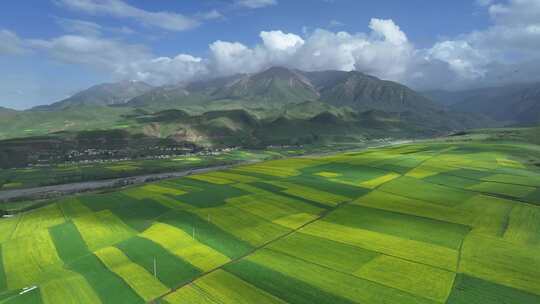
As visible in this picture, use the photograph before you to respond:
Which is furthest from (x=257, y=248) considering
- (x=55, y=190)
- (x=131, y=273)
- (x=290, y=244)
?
(x=55, y=190)

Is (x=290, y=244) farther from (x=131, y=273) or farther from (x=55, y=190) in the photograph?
(x=55, y=190)

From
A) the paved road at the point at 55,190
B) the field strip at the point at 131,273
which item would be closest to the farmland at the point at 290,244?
the field strip at the point at 131,273

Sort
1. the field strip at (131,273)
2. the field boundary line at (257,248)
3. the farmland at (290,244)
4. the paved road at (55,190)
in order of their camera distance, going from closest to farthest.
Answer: the farmland at (290,244), the field boundary line at (257,248), the field strip at (131,273), the paved road at (55,190)

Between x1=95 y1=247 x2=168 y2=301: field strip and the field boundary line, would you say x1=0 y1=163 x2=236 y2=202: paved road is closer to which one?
x1=95 y1=247 x2=168 y2=301: field strip

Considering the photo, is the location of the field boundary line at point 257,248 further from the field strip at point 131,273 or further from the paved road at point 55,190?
the paved road at point 55,190

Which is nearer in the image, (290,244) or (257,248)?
(257,248)

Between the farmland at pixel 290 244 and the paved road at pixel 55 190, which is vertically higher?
the farmland at pixel 290 244

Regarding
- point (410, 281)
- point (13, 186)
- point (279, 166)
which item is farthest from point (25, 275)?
point (13, 186)

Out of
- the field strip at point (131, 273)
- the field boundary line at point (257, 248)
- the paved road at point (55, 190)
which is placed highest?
the field boundary line at point (257, 248)

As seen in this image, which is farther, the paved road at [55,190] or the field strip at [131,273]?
the paved road at [55,190]
